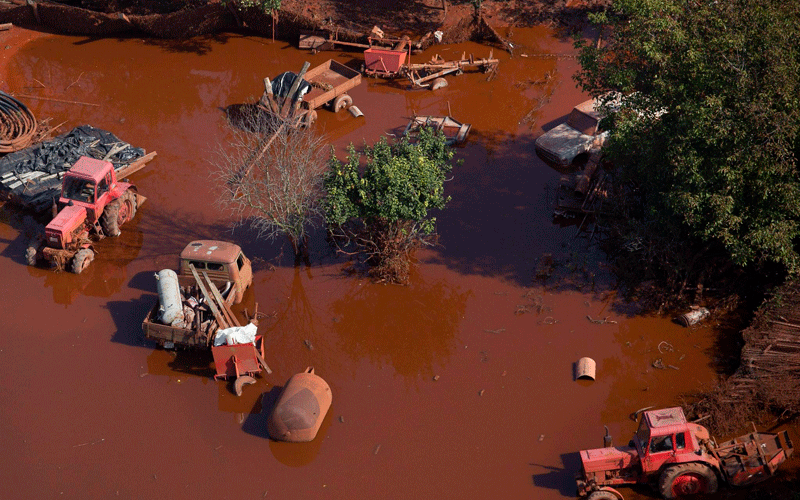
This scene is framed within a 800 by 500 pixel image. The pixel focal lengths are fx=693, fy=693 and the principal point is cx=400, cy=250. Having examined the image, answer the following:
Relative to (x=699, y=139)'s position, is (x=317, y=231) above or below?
below

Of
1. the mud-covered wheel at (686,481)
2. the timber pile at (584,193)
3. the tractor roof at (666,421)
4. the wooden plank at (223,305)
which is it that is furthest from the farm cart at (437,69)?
the mud-covered wheel at (686,481)

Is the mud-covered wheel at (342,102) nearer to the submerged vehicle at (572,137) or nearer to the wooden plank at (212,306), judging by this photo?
the submerged vehicle at (572,137)

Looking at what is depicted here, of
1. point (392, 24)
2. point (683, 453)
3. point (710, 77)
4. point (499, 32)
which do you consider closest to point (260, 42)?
point (392, 24)

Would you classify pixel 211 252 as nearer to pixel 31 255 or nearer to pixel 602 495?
pixel 31 255

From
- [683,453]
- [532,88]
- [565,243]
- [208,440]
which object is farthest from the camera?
[532,88]

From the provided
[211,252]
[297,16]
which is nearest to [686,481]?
[211,252]

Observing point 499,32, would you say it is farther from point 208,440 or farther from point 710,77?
point 208,440

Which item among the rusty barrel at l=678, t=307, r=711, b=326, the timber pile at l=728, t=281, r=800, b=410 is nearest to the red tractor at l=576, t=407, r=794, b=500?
the timber pile at l=728, t=281, r=800, b=410
